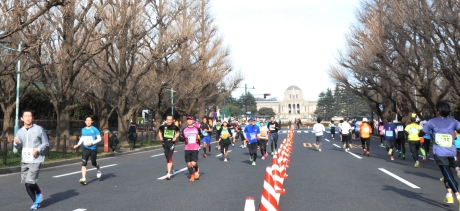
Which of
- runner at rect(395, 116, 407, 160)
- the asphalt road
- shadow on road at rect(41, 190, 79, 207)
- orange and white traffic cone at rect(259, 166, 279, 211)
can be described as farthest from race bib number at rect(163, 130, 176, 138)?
runner at rect(395, 116, 407, 160)

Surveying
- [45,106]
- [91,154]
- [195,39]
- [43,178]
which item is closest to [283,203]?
[91,154]

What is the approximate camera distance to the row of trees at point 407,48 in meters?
22.5

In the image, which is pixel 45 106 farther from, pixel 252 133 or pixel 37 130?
pixel 37 130

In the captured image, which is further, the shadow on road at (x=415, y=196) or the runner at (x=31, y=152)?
the shadow on road at (x=415, y=196)

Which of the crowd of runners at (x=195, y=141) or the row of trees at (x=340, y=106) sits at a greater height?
the row of trees at (x=340, y=106)

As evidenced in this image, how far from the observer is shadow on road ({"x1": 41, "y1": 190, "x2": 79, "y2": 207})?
8.88 meters

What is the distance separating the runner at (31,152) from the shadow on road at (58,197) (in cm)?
52

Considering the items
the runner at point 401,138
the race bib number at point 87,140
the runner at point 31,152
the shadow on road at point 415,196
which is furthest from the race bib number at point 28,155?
the runner at point 401,138

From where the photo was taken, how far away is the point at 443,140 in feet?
26.7

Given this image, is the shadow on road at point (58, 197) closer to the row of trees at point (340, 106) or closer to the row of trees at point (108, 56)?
the row of trees at point (108, 56)

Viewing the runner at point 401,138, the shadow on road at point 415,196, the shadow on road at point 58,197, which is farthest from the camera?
the runner at point 401,138

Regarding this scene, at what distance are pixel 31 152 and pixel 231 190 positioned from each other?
4.03 meters

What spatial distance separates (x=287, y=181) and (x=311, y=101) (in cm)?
14508

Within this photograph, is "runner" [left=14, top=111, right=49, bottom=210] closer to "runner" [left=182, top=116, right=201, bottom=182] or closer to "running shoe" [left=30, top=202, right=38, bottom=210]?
"running shoe" [left=30, top=202, right=38, bottom=210]
